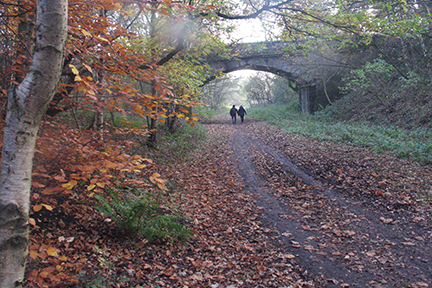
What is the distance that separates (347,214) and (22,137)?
18.7 ft

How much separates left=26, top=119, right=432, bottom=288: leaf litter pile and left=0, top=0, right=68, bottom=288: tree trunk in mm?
557

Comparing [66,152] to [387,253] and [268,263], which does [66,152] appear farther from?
[387,253]

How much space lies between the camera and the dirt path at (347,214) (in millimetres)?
3748

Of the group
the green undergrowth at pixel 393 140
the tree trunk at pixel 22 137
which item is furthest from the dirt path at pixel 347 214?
the tree trunk at pixel 22 137

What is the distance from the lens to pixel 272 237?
484 centimetres

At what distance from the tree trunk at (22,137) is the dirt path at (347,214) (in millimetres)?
3467

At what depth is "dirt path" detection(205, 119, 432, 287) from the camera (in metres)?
3.75

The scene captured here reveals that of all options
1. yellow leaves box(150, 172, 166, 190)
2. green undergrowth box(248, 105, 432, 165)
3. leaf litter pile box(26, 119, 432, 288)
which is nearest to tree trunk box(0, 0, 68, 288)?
leaf litter pile box(26, 119, 432, 288)

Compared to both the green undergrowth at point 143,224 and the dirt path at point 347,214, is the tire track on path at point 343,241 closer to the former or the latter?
the dirt path at point 347,214

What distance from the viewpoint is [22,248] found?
81.6 inches

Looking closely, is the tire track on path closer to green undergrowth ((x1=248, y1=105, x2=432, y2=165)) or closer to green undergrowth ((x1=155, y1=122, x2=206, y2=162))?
green undergrowth ((x1=248, y1=105, x2=432, y2=165))

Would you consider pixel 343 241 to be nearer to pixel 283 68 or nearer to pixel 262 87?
pixel 283 68

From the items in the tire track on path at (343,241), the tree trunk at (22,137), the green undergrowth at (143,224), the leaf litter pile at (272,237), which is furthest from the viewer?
the green undergrowth at (143,224)

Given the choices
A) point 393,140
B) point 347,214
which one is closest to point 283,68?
point 393,140
